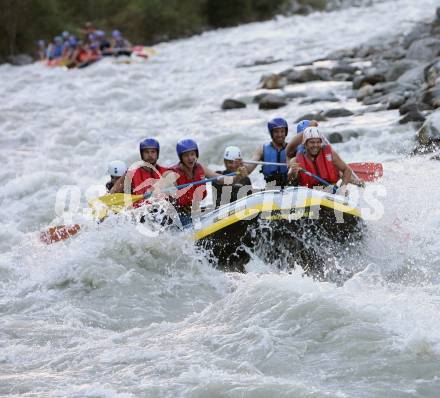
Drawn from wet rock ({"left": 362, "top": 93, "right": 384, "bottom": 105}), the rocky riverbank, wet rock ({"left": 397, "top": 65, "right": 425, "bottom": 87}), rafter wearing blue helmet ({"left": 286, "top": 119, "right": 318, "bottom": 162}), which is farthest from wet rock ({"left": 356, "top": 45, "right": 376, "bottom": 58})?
rafter wearing blue helmet ({"left": 286, "top": 119, "right": 318, "bottom": 162})

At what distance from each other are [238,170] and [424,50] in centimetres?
1180

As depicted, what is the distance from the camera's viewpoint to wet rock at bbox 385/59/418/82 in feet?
56.1

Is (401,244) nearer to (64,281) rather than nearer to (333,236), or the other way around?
(333,236)

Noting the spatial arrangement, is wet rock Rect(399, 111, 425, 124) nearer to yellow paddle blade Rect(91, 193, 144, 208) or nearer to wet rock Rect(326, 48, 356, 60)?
yellow paddle blade Rect(91, 193, 144, 208)

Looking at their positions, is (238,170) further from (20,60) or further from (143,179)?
(20,60)

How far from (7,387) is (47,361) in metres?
0.53

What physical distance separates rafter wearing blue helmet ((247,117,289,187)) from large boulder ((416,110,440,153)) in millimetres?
2877

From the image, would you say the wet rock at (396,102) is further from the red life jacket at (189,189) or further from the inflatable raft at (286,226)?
the inflatable raft at (286,226)

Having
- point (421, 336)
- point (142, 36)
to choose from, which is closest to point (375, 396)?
point (421, 336)

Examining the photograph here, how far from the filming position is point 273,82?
765 inches

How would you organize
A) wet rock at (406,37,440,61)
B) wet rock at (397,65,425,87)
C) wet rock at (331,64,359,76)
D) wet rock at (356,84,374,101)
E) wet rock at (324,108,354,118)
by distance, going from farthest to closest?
wet rock at (331,64,359,76), wet rock at (406,37,440,61), wet rock at (356,84,374,101), wet rock at (397,65,425,87), wet rock at (324,108,354,118)

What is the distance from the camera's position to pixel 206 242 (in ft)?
25.4

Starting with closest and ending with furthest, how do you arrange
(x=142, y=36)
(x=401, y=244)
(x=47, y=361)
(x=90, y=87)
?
(x=47, y=361)
(x=401, y=244)
(x=90, y=87)
(x=142, y=36)

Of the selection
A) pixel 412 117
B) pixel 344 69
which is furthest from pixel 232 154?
pixel 344 69
